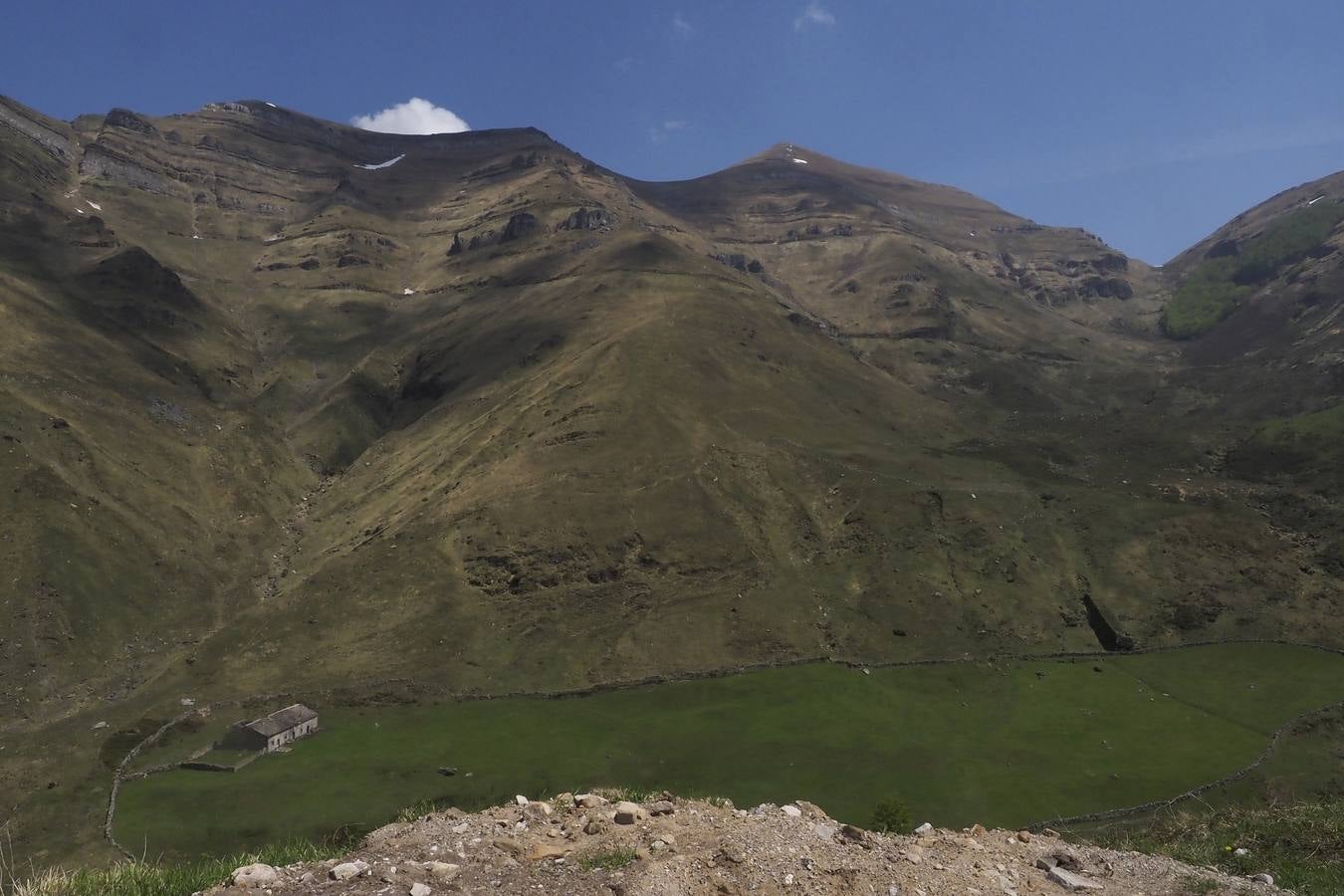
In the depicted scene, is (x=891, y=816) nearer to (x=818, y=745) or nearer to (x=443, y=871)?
(x=818, y=745)

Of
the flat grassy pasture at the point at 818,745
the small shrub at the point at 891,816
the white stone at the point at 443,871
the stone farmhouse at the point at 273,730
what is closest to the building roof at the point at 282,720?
the stone farmhouse at the point at 273,730

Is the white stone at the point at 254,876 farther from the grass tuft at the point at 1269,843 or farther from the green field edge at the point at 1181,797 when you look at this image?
the green field edge at the point at 1181,797

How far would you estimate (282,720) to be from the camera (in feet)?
284

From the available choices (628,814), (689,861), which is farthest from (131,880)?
(689,861)

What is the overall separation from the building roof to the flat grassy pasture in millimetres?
2784

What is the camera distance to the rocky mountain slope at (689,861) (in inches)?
531

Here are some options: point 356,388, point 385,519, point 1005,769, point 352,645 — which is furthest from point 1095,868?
point 356,388

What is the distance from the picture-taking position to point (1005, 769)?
75.1 m

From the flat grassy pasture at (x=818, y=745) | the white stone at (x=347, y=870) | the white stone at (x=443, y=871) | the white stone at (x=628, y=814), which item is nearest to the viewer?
the white stone at (x=347, y=870)

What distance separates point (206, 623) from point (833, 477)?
99.8 metres

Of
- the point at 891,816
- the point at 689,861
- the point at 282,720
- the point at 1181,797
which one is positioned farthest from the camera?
the point at 282,720

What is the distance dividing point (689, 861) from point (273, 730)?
8472cm

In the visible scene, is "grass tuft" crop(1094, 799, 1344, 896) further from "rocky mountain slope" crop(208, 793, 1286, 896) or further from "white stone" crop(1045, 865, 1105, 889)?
"white stone" crop(1045, 865, 1105, 889)

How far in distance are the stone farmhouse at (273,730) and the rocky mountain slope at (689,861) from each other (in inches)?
3146
